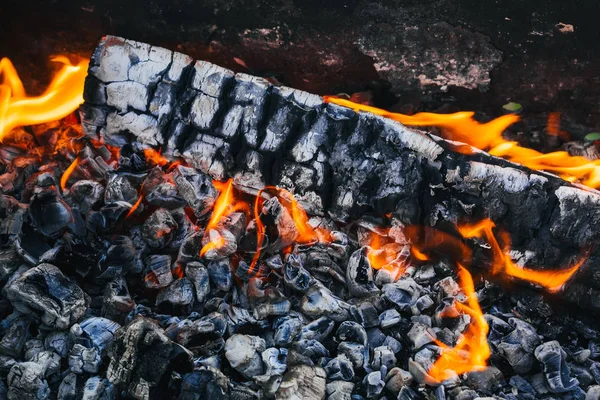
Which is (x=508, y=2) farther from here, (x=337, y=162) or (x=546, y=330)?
(x=546, y=330)

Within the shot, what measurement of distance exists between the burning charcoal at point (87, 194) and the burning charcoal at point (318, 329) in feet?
4.19

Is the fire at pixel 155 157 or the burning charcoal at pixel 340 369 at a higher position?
the fire at pixel 155 157

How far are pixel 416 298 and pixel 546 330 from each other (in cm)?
61

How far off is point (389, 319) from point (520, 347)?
563mm

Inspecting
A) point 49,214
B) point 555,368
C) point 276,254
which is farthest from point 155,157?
point 555,368

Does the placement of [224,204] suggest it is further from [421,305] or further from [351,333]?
[421,305]

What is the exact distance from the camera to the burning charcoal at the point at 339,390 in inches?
85.7

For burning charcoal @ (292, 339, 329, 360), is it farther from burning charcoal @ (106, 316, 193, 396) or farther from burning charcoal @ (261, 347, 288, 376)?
burning charcoal @ (106, 316, 193, 396)

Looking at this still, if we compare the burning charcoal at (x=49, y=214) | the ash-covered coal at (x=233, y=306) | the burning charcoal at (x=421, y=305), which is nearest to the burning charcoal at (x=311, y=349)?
the ash-covered coal at (x=233, y=306)

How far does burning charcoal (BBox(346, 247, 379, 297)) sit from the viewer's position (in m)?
2.64

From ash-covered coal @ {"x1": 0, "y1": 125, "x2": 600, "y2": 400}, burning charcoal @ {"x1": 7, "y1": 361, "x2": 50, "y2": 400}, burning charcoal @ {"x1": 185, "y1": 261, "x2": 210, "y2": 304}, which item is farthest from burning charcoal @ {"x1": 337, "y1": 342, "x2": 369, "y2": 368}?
burning charcoal @ {"x1": 7, "y1": 361, "x2": 50, "y2": 400}

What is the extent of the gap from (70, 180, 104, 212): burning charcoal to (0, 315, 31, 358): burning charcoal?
0.66m

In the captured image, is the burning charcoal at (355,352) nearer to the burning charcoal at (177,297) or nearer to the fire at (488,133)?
the burning charcoal at (177,297)

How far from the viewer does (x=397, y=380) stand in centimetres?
226
